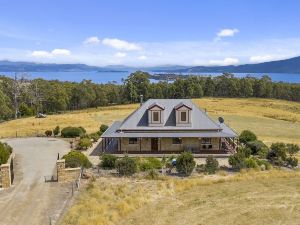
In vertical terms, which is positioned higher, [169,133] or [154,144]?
[169,133]

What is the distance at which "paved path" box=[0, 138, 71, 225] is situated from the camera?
1791cm

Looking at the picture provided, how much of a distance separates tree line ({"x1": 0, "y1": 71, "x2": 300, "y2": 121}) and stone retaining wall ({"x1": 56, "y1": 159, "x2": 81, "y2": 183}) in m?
51.1

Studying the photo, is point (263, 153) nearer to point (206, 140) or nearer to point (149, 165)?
point (206, 140)

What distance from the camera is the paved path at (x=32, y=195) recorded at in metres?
17.9

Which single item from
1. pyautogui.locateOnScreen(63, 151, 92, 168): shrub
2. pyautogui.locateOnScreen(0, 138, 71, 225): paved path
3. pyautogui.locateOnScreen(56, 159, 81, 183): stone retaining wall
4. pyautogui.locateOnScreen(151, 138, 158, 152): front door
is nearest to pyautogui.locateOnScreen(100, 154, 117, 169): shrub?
pyautogui.locateOnScreen(63, 151, 92, 168): shrub

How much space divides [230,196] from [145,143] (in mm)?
14905

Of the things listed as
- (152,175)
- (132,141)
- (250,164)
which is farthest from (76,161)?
(250,164)

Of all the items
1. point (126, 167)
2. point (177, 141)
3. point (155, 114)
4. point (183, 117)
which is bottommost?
point (126, 167)

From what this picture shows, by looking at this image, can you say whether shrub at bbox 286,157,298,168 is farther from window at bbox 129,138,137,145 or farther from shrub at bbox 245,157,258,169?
window at bbox 129,138,137,145

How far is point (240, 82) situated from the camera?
127 metres

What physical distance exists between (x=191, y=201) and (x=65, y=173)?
7700 mm

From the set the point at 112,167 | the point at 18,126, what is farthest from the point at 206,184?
the point at 18,126

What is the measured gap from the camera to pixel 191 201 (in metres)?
22.1

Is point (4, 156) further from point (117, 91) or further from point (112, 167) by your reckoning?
point (117, 91)
